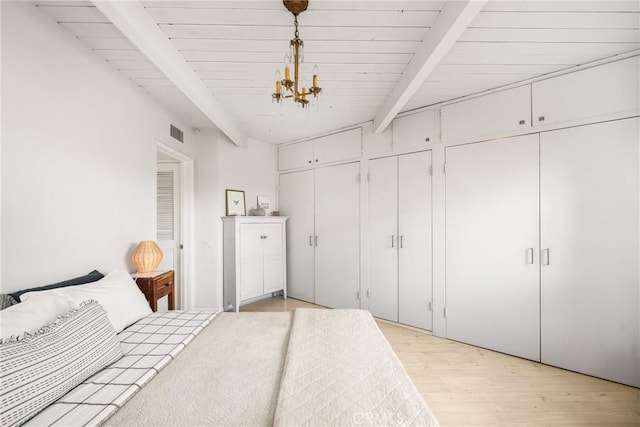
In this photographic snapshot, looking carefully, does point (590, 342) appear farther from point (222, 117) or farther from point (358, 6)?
point (222, 117)

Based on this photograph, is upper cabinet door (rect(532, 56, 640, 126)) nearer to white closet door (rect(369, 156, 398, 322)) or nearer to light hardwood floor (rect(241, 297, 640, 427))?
white closet door (rect(369, 156, 398, 322))

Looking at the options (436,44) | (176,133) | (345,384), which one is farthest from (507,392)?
(176,133)

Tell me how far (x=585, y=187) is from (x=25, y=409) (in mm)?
3316

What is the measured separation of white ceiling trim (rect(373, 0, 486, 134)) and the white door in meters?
2.82

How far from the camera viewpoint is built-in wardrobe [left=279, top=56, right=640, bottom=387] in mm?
2045

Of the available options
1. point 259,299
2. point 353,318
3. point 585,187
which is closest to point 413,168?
point 585,187

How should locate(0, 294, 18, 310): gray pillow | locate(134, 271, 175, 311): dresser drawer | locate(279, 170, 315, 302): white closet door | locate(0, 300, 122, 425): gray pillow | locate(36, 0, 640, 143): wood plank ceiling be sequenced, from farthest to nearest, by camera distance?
locate(279, 170, 315, 302): white closet door < locate(134, 271, 175, 311): dresser drawer < locate(36, 0, 640, 143): wood plank ceiling < locate(0, 294, 18, 310): gray pillow < locate(0, 300, 122, 425): gray pillow

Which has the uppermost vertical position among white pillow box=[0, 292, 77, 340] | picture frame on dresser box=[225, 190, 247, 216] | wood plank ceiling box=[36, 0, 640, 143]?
wood plank ceiling box=[36, 0, 640, 143]

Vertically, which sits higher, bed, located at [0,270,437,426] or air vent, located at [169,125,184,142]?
air vent, located at [169,125,184,142]

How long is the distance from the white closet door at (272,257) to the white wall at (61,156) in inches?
66.3

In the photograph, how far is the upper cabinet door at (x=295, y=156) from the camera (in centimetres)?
401

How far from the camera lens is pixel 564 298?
224cm

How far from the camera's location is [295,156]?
164 inches

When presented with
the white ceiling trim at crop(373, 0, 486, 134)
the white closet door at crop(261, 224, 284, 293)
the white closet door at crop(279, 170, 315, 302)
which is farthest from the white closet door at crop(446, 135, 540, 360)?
the white closet door at crop(261, 224, 284, 293)
